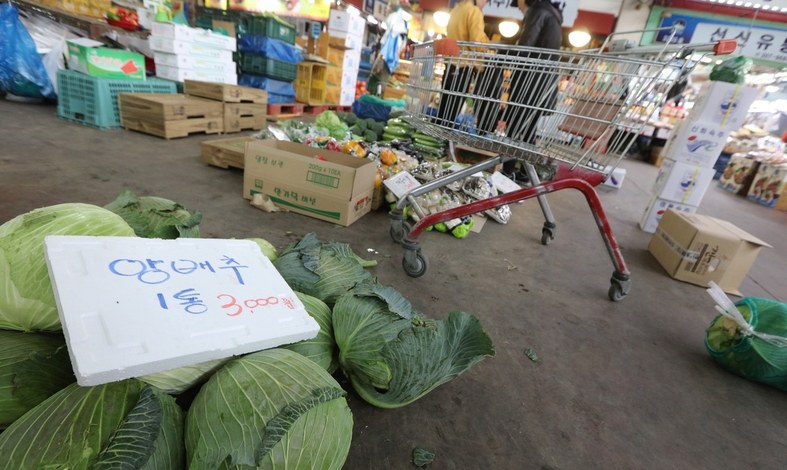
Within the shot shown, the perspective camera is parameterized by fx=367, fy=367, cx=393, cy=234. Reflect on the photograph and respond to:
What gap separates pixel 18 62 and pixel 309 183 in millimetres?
4638

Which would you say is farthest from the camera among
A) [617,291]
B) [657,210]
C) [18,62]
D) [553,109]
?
[18,62]

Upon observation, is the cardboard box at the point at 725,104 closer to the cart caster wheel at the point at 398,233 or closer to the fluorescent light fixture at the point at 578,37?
the cart caster wheel at the point at 398,233

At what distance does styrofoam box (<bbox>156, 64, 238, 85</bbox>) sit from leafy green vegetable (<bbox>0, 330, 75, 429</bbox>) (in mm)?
5209

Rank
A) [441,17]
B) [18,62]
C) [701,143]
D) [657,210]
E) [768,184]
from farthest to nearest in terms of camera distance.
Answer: [441,17]
[768,184]
[18,62]
[657,210]
[701,143]

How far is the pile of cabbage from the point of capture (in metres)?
0.63

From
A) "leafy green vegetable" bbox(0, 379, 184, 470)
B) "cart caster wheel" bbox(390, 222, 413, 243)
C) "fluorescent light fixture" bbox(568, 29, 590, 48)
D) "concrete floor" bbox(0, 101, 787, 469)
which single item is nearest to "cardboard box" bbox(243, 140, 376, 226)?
"concrete floor" bbox(0, 101, 787, 469)

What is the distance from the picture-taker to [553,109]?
1979 mm

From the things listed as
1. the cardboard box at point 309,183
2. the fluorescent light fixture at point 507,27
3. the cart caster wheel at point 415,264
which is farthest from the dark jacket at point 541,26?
the fluorescent light fixture at point 507,27

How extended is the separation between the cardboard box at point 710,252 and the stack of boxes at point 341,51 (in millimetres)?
6760

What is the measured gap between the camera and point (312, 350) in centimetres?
101

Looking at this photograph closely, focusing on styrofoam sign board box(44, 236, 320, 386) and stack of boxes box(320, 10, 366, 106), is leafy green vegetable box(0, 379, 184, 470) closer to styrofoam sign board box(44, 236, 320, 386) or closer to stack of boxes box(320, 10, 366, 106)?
styrofoam sign board box(44, 236, 320, 386)

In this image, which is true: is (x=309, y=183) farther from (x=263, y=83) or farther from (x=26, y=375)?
Result: (x=263, y=83)

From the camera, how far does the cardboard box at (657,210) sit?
3.63 m

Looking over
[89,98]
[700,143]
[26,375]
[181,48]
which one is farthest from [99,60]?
[700,143]
